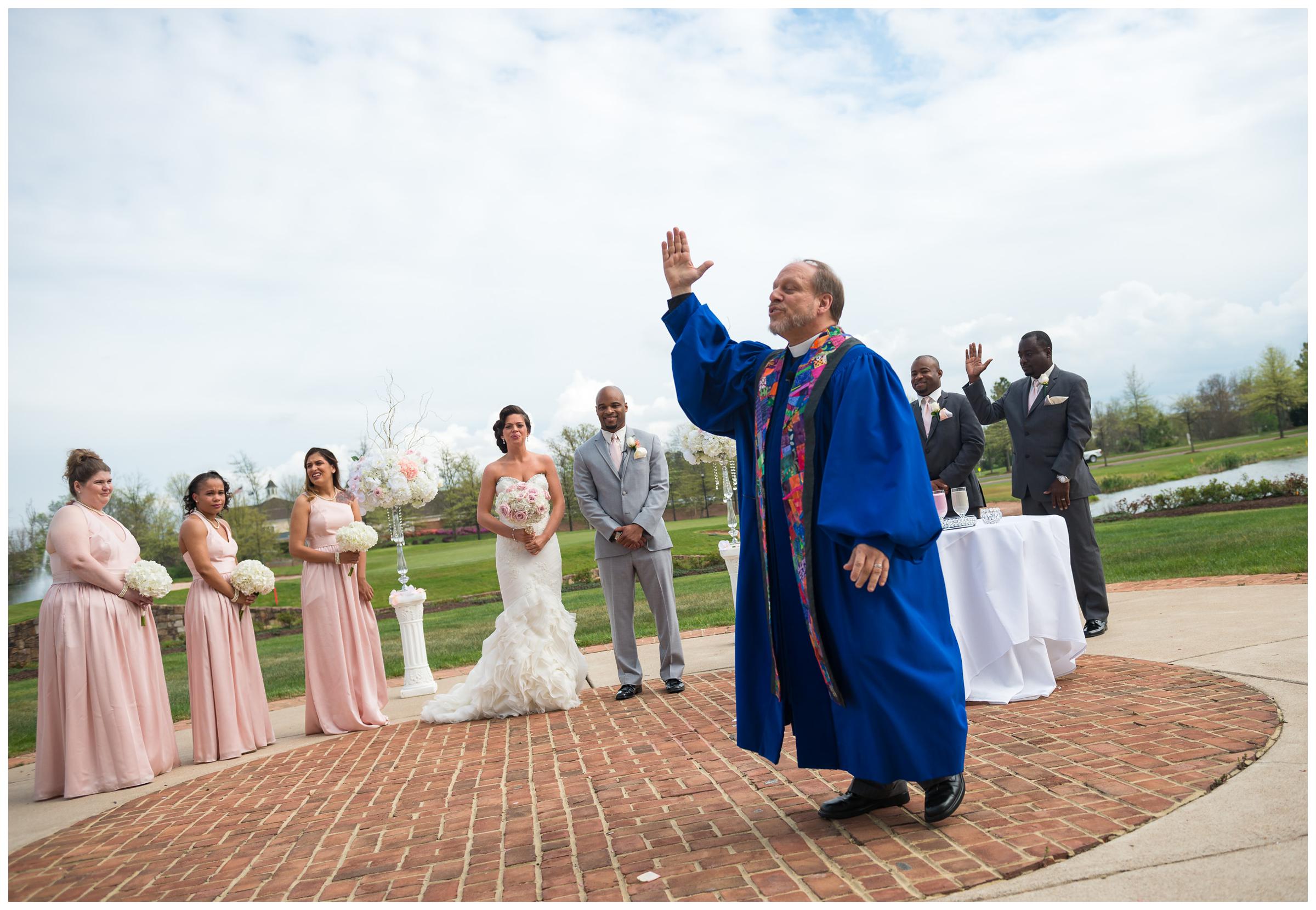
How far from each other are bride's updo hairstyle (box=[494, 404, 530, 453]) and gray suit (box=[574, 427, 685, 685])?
0.75 m

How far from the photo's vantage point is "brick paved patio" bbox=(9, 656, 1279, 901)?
324 cm

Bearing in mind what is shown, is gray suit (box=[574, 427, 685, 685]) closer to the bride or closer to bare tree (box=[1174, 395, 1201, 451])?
the bride

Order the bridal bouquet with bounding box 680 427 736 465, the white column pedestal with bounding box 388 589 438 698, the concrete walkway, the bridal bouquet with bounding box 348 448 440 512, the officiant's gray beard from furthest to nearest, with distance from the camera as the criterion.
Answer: the bridal bouquet with bounding box 680 427 736 465
the white column pedestal with bounding box 388 589 438 698
the bridal bouquet with bounding box 348 448 440 512
the officiant's gray beard
the concrete walkway

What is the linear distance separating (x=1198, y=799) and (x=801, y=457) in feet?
6.49

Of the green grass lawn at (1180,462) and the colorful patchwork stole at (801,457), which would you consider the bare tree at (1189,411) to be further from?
the colorful patchwork stole at (801,457)

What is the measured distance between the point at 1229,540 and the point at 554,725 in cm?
1183

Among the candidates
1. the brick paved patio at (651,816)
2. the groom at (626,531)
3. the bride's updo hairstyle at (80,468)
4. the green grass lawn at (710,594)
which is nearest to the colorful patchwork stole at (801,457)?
the brick paved patio at (651,816)

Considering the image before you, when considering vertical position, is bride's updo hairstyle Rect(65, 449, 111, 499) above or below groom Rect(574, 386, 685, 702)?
above

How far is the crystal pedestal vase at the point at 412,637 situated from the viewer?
8.66 meters

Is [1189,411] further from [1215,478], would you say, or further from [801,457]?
[801,457]

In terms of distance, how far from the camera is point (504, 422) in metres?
7.70

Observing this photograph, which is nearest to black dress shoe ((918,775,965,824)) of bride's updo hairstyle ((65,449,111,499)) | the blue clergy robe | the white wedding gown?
the blue clergy robe

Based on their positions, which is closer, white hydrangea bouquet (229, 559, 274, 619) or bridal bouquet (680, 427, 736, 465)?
white hydrangea bouquet (229, 559, 274, 619)

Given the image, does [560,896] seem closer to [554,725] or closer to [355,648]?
[554,725]
